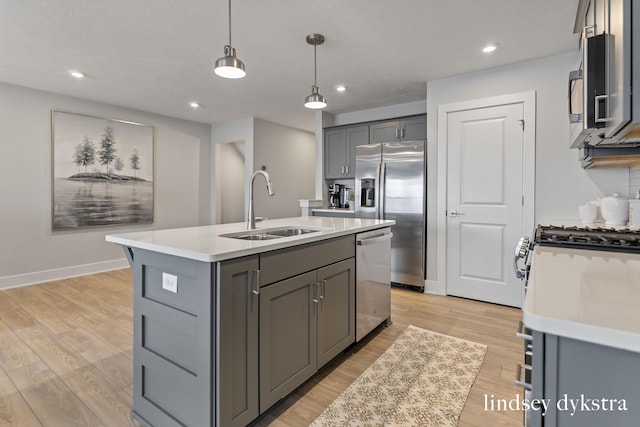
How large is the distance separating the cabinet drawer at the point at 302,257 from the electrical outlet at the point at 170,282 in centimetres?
39

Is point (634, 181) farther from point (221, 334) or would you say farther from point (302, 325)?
point (221, 334)

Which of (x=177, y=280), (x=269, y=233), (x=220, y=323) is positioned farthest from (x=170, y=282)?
(x=269, y=233)

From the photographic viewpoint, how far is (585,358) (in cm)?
61

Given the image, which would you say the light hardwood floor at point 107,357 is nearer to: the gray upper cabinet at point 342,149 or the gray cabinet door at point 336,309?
the gray cabinet door at point 336,309

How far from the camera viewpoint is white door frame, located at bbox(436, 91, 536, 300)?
10.5 ft

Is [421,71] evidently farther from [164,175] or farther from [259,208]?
[164,175]

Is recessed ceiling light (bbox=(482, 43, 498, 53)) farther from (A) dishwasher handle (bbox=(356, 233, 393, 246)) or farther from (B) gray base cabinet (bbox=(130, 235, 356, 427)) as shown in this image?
(B) gray base cabinet (bbox=(130, 235, 356, 427))

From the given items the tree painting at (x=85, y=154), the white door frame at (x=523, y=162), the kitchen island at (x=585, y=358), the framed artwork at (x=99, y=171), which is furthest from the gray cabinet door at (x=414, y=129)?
the tree painting at (x=85, y=154)

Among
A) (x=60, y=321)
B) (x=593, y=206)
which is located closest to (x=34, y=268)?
(x=60, y=321)

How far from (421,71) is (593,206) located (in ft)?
6.84

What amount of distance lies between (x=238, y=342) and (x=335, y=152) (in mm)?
3937

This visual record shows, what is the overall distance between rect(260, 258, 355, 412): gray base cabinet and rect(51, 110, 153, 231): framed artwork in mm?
4294

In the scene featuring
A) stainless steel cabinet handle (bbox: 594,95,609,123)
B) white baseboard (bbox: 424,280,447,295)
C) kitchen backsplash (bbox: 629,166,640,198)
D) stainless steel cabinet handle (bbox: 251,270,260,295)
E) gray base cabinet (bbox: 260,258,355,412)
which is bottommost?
white baseboard (bbox: 424,280,447,295)

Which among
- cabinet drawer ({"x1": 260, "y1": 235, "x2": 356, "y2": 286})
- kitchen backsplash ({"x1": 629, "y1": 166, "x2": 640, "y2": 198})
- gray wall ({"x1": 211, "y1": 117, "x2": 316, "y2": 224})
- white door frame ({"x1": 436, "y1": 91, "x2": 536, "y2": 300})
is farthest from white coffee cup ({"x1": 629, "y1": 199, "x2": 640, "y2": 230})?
gray wall ({"x1": 211, "y1": 117, "x2": 316, "y2": 224})
